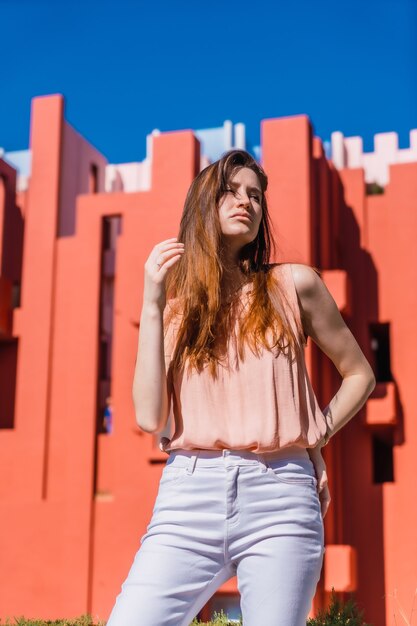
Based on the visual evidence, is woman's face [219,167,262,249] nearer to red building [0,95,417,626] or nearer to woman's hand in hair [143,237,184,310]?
woman's hand in hair [143,237,184,310]

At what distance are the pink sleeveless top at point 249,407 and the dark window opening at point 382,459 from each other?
25.9 ft

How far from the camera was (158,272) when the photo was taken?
5.82ft

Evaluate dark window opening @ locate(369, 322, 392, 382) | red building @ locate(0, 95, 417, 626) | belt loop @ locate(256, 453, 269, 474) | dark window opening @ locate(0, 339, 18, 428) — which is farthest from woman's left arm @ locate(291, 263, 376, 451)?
dark window opening @ locate(0, 339, 18, 428)

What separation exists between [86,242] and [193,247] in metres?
7.54

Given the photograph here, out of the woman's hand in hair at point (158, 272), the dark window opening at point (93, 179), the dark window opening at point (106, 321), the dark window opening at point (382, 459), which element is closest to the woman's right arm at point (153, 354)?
the woman's hand in hair at point (158, 272)

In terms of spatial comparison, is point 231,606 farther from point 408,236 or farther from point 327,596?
point 408,236

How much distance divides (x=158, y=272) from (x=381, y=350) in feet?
26.7

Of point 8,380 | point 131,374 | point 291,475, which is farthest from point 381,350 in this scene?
point 291,475

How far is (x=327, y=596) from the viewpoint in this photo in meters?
7.88

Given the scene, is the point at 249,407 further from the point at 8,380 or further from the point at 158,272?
the point at 8,380

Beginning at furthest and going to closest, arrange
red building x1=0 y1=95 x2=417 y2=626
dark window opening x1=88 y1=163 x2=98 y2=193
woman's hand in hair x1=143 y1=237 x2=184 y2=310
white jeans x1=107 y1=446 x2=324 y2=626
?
dark window opening x1=88 y1=163 x2=98 y2=193, red building x1=0 y1=95 x2=417 y2=626, woman's hand in hair x1=143 y1=237 x2=184 y2=310, white jeans x1=107 y1=446 x2=324 y2=626

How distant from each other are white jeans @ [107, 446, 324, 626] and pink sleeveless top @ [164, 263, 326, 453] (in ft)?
0.10

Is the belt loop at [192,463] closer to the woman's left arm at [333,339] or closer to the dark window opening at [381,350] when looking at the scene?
the woman's left arm at [333,339]

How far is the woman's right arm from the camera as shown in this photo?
5.70ft
